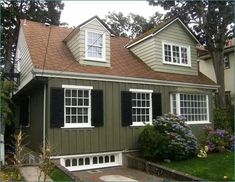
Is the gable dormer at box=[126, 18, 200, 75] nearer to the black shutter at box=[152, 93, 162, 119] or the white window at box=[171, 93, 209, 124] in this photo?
the white window at box=[171, 93, 209, 124]

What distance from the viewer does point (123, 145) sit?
14.4 metres

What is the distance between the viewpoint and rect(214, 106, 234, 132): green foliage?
1878cm

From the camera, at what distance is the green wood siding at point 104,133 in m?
12.7

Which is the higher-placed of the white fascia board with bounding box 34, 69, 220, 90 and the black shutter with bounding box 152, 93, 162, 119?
the white fascia board with bounding box 34, 69, 220, 90

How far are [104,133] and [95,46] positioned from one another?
4034 mm

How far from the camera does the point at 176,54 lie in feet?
58.7

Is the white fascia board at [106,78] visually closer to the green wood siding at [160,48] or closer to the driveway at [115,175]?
the green wood siding at [160,48]

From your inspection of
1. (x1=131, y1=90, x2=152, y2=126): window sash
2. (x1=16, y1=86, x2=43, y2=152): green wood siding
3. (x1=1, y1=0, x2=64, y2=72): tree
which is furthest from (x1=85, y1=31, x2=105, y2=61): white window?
(x1=1, y1=0, x2=64, y2=72): tree

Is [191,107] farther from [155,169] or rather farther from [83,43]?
[83,43]

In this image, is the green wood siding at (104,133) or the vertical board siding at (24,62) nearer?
the green wood siding at (104,133)

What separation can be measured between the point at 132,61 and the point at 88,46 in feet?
10.4

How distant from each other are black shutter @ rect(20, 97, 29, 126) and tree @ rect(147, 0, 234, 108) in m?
10.7

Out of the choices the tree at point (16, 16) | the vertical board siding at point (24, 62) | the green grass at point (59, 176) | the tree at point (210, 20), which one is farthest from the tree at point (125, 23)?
the green grass at point (59, 176)

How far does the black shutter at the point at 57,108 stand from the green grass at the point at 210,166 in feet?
14.5
